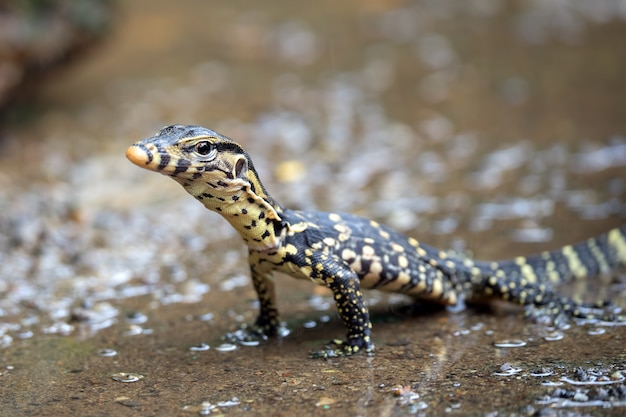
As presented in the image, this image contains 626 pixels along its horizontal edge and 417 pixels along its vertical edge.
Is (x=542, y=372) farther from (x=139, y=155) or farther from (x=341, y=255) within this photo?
(x=139, y=155)

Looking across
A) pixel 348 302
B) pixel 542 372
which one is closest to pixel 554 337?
pixel 542 372

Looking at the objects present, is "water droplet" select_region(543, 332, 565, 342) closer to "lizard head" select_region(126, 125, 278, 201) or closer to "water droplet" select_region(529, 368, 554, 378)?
"water droplet" select_region(529, 368, 554, 378)

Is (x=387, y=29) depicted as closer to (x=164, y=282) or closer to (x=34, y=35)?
(x=34, y=35)

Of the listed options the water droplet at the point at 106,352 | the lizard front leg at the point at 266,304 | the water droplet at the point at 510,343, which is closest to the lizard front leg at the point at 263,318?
the lizard front leg at the point at 266,304

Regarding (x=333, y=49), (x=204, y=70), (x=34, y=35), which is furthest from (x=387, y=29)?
(x=34, y=35)

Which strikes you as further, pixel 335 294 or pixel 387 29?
pixel 387 29

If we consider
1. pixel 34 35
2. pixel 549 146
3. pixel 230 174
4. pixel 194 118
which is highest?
pixel 34 35
